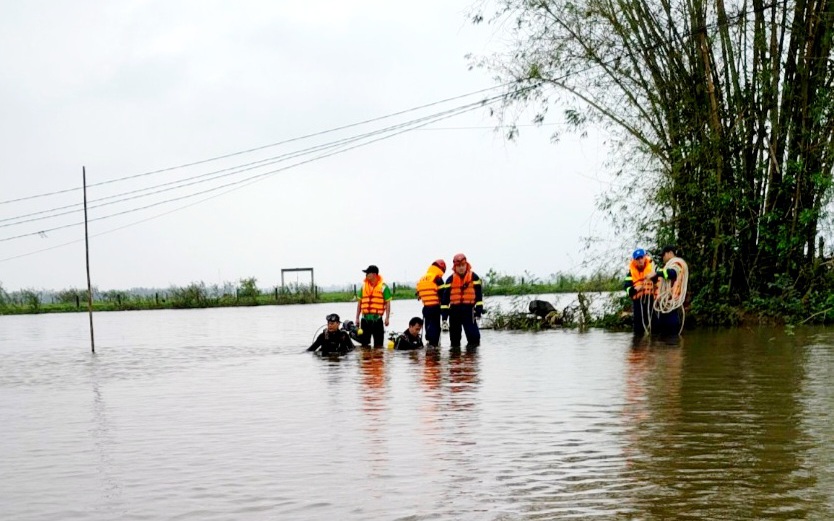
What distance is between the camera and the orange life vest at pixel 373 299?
73.9ft

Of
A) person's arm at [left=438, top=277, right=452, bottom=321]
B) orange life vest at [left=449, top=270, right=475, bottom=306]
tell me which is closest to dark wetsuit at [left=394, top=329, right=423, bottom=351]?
person's arm at [left=438, top=277, right=452, bottom=321]

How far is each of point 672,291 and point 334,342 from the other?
7.36m

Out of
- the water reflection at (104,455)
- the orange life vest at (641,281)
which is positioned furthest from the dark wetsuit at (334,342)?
the orange life vest at (641,281)

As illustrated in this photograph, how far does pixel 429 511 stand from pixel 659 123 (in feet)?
76.0

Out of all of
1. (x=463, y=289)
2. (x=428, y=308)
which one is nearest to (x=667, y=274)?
(x=463, y=289)

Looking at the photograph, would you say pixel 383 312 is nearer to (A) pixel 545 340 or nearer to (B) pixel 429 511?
(A) pixel 545 340

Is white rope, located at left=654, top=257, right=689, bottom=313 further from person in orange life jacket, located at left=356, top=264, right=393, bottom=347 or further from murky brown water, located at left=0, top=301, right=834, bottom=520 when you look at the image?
person in orange life jacket, located at left=356, top=264, right=393, bottom=347

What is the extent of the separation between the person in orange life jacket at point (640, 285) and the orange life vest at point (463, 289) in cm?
356

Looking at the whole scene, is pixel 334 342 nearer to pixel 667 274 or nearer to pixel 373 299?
pixel 373 299

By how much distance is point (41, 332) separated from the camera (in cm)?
3984

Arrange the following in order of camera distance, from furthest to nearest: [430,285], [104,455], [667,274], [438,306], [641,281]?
[641,281] < [667,274] < [438,306] < [430,285] < [104,455]

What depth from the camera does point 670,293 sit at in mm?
24188

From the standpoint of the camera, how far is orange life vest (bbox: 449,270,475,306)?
2275 centimetres

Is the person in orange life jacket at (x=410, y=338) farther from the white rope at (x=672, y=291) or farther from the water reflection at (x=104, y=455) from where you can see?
the water reflection at (x=104, y=455)
